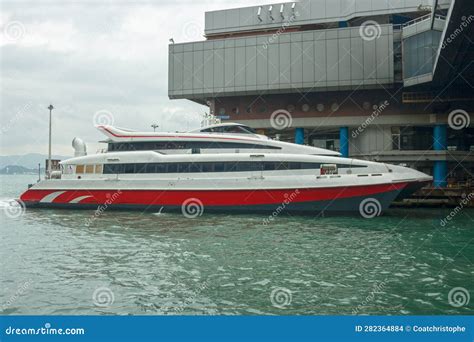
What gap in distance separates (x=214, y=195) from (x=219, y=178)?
1.08 metres

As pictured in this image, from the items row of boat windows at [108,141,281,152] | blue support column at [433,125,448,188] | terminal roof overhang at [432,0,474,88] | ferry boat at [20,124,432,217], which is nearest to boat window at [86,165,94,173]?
ferry boat at [20,124,432,217]

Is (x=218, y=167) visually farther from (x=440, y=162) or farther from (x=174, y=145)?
(x=440, y=162)

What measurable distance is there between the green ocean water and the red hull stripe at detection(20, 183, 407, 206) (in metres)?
3.40

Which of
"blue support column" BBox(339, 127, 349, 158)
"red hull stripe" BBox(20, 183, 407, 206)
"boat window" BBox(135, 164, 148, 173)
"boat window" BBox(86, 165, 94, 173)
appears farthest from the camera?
"blue support column" BBox(339, 127, 349, 158)

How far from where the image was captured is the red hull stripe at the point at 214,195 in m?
22.6

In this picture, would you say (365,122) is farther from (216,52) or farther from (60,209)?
(60,209)

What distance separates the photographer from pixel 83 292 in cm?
908

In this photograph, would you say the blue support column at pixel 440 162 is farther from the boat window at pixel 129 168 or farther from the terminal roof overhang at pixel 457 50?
the boat window at pixel 129 168

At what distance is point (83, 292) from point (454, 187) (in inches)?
1197

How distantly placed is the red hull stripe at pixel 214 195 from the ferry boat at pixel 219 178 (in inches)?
2.2

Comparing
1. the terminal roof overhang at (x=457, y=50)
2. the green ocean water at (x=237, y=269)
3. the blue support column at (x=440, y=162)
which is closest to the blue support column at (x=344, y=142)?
the blue support column at (x=440, y=162)

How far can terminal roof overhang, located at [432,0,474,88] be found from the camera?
1925cm

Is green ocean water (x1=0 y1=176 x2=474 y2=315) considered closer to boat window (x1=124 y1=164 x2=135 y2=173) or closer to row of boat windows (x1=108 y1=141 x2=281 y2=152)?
row of boat windows (x1=108 y1=141 x2=281 y2=152)

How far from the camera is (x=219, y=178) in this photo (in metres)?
24.6
